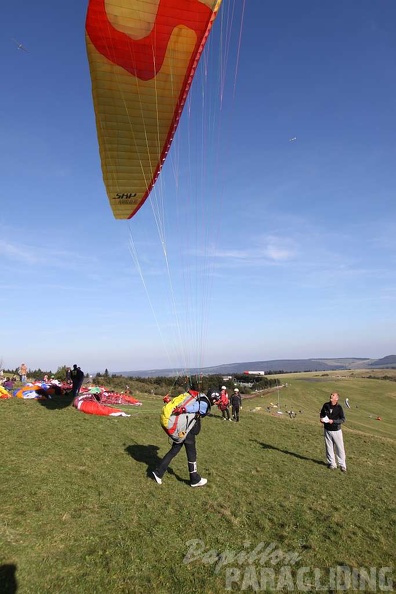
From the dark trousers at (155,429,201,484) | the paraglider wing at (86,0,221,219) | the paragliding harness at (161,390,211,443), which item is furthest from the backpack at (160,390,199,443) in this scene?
the paraglider wing at (86,0,221,219)

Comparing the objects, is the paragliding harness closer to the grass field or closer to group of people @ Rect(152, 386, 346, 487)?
group of people @ Rect(152, 386, 346, 487)

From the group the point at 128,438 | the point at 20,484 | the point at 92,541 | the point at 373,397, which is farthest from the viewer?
the point at 373,397

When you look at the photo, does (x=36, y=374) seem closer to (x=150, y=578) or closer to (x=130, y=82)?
(x=130, y=82)

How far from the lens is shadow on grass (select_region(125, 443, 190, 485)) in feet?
23.9

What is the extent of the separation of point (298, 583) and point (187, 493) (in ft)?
9.13

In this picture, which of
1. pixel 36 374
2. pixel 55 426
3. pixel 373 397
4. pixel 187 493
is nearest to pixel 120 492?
pixel 187 493

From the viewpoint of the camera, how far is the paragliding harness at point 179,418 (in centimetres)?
661

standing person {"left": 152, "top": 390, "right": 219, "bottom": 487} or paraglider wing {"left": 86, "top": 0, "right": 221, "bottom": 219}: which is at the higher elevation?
paraglider wing {"left": 86, "top": 0, "right": 221, "bottom": 219}

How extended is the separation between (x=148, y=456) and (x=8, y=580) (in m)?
4.86

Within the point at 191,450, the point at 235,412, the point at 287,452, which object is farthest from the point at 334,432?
the point at 235,412

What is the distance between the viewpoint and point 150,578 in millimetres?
3816

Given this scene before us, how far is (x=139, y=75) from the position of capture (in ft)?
29.3

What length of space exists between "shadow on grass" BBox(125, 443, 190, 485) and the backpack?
3.41 ft

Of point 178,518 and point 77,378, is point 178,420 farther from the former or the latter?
point 77,378
